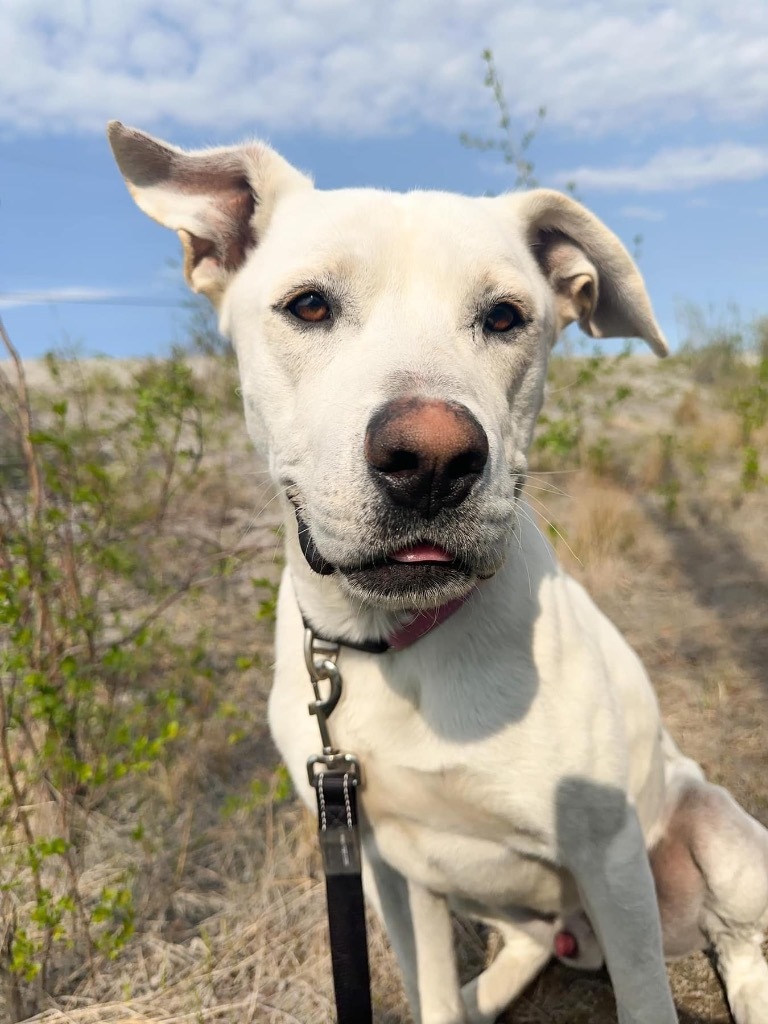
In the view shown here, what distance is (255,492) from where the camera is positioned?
23.1ft

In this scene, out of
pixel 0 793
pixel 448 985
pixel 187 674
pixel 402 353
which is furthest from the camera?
pixel 187 674

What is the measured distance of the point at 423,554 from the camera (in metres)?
1.46

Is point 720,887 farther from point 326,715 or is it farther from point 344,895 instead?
point 326,715

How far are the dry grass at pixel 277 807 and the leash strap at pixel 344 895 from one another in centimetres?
72

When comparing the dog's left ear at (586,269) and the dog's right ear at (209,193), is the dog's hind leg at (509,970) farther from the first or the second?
the dog's right ear at (209,193)

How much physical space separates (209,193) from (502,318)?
90 centimetres

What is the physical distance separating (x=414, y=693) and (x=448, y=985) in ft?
3.13

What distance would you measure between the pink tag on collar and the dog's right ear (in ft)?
3.48

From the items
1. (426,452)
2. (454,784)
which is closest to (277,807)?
(454,784)

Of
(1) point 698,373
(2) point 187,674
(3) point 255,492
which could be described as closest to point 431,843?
(2) point 187,674

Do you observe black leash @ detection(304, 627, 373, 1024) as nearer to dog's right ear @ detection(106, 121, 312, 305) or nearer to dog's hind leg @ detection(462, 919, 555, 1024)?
dog's hind leg @ detection(462, 919, 555, 1024)

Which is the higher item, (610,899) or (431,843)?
(431,843)

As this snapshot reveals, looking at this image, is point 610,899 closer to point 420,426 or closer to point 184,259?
point 420,426

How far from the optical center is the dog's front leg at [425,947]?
6.88 feet
